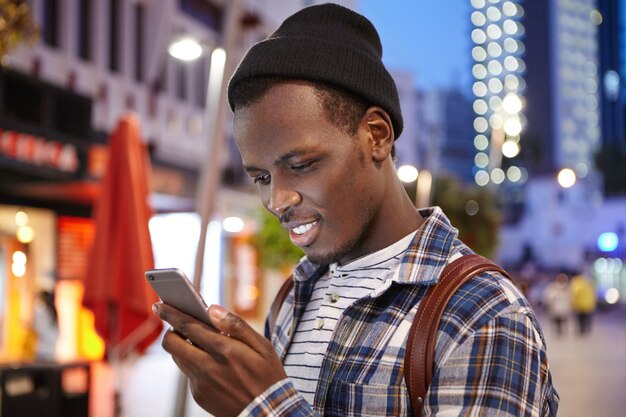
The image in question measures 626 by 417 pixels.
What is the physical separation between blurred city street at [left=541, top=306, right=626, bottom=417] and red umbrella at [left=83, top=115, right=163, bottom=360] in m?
5.91

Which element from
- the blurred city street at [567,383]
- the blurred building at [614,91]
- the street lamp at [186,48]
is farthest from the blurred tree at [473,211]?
the blurred building at [614,91]

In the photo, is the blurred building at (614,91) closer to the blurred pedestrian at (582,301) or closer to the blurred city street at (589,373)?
the blurred pedestrian at (582,301)

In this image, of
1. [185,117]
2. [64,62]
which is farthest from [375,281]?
[185,117]

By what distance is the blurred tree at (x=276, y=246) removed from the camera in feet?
60.9

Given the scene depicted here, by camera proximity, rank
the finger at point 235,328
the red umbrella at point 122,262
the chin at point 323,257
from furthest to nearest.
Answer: the red umbrella at point 122,262, the chin at point 323,257, the finger at point 235,328

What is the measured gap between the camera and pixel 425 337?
4.87ft

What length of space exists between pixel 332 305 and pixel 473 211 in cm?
3565

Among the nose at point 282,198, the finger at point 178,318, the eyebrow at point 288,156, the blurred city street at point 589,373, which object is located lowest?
the blurred city street at point 589,373

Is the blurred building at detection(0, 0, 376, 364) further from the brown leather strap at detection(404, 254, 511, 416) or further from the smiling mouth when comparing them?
the brown leather strap at detection(404, 254, 511, 416)

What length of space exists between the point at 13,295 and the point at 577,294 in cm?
1637

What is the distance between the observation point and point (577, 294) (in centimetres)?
2302

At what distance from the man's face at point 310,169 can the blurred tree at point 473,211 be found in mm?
33870

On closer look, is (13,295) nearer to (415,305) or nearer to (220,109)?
(220,109)

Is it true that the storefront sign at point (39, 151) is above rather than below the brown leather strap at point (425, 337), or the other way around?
above
